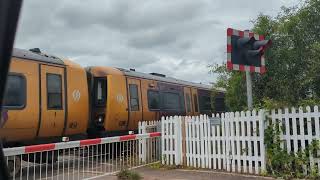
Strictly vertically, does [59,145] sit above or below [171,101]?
below

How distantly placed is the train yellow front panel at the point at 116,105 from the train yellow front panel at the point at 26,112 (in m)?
3.36

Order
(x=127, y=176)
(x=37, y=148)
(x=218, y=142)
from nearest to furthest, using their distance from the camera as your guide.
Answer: (x=37, y=148) → (x=127, y=176) → (x=218, y=142)

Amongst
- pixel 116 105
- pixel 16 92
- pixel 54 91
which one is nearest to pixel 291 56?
pixel 116 105

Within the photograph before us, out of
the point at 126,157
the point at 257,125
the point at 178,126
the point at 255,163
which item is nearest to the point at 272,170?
the point at 255,163

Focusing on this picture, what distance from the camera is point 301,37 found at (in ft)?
39.6

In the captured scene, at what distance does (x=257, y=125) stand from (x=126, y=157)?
3.64 meters

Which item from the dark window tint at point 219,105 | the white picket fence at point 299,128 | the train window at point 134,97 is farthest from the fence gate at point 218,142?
the dark window tint at point 219,105

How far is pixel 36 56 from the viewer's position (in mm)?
11172

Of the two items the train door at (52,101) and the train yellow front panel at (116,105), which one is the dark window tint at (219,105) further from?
the train door at (52,101)

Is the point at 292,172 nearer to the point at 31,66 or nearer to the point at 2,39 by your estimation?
the point at 31,66

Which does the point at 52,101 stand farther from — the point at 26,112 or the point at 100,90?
the point at 100,90

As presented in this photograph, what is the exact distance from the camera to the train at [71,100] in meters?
10.4

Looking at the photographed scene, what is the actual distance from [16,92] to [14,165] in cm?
246

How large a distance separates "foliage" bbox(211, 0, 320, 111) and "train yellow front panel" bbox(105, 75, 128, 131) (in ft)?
14.4
